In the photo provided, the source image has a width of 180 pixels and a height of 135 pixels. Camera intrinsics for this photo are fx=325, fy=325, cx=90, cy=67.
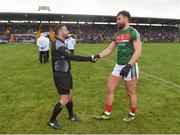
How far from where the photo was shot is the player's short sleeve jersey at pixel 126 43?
267 inches

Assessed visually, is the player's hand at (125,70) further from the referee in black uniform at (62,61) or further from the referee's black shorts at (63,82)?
the referee's black shorts at (63,82)

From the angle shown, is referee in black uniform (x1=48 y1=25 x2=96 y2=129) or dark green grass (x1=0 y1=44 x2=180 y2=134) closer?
referee in black uniform (x1=48 y1=25 x2=96 y2=129)

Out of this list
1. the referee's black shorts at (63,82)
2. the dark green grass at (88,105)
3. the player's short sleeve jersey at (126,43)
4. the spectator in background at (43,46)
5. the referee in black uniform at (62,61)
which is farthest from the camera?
the spectator in background at (43,46)

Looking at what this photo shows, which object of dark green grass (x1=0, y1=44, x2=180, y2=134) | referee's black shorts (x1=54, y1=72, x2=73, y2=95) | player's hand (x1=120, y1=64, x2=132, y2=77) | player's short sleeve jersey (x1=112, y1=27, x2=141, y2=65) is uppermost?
player's short sleeve jersey (x1=112, y1=27, x2=141, y2=65)

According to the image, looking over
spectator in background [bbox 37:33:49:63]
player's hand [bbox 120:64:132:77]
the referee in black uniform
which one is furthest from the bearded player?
spectator in background [bbox 37:33:49:63]

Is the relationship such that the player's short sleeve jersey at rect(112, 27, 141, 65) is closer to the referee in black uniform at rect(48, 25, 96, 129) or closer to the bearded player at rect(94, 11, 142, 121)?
the bearded player at rect(94, 11, 142, 121)

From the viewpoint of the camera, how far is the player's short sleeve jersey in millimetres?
6777

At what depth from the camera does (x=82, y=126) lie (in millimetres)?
6953

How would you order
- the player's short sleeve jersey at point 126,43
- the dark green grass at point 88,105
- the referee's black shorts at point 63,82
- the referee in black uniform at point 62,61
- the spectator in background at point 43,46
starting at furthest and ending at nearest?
1. the spectator in background at point 43,46
2. the dark green grass at point 88,105
3. the player's short sleeve jersey at point 126,43
4. the referee's black shorts at point 63,82
5. the referee in black uniform at point 62,61

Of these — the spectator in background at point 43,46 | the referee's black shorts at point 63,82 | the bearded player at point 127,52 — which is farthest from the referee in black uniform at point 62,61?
the spectator in background at point 43,46

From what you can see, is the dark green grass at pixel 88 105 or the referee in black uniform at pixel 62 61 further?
the dark green grass at pixel 88 105

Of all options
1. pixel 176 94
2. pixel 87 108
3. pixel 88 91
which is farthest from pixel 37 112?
pixel 176 94

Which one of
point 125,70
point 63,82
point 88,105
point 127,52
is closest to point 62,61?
point 63,82

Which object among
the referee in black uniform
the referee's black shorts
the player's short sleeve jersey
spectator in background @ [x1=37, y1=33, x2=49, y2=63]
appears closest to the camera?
the referee in black uniform
